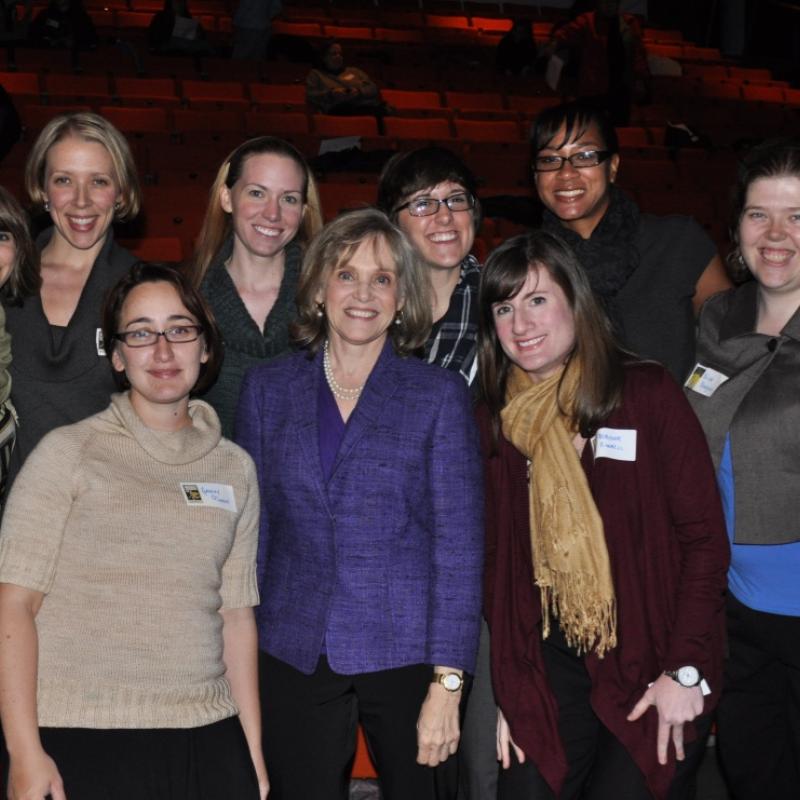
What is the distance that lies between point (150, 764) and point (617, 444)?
43.7 inches

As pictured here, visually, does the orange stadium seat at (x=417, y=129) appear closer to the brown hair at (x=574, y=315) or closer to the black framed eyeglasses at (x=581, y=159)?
the black framed eyeglasses at (x=581, y=159)

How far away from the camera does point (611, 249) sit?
111 inches

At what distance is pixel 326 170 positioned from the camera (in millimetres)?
7023

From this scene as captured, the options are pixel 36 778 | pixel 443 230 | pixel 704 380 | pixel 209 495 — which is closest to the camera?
pixel 36 778

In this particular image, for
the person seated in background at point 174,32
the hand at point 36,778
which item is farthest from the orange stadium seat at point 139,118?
the hand at point 36,778

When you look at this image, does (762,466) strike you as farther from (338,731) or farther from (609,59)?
(609,59)

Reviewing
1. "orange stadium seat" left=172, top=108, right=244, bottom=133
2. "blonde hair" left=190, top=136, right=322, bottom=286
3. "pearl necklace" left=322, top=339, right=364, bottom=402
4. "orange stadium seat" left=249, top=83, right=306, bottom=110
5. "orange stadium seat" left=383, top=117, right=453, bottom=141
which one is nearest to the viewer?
"pearl necklace" left=322, top=339, right=364, bottom=402

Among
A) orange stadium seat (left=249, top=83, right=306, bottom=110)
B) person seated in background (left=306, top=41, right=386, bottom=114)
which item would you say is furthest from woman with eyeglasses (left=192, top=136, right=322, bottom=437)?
orange stadium seat (left=249, top=83, right=306, bottom=110)

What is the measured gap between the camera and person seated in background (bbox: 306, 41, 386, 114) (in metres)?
8.47

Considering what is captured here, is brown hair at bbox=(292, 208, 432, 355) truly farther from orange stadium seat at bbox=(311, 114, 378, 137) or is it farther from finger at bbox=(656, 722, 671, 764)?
orange stadium seat at bbox=(311, 114, 378, 137)

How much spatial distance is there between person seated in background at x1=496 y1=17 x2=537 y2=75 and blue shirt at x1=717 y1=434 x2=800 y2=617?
9.20 m

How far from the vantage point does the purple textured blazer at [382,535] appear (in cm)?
222

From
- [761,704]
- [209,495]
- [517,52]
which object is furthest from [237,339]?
[517,52]

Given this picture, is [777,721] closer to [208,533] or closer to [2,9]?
[208,533]
